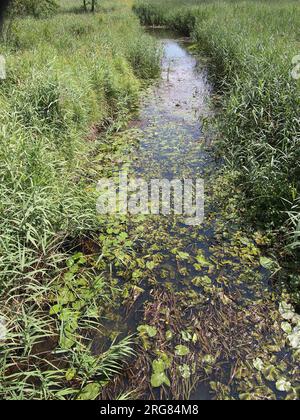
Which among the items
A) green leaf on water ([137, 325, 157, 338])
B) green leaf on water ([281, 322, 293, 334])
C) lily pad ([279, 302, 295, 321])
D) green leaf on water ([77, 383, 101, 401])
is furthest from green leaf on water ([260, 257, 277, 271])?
green leaf on water ([77, 383, 101, 401])

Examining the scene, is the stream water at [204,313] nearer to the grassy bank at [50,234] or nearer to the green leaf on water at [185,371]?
the green leaf on water at [185,371]

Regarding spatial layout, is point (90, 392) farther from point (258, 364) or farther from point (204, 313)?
point (258, 364)

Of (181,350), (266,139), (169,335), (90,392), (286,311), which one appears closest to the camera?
(90,392)

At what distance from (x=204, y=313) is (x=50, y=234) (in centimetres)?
161

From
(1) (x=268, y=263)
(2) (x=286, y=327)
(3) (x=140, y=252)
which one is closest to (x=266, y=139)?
(1) (x=268, y=263)

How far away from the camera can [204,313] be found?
8.45 ft

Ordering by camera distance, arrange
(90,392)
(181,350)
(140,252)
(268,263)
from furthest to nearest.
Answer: (140,252), (268,263), (181,350), (90,392)

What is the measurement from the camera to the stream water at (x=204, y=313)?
2.12 m

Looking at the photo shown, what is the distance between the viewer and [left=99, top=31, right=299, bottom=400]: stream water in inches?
83.3

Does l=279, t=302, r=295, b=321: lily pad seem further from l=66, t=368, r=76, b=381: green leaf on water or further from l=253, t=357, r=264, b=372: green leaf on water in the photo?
l=66, t=368, r=76, b=381: green leaf on water

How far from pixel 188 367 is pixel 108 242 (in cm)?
155

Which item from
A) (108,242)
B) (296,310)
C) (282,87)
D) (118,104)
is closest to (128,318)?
(108,242)

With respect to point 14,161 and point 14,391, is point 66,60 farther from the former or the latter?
point 14,391

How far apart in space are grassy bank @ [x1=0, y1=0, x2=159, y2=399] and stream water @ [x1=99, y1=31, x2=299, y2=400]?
299 mm
